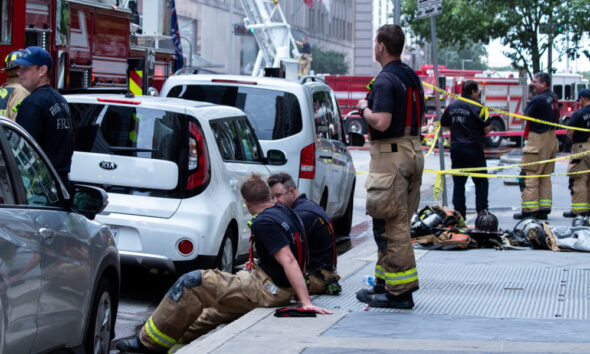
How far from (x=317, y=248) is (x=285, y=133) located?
3481mm

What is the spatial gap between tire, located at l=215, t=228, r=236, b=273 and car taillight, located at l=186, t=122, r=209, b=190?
49cm

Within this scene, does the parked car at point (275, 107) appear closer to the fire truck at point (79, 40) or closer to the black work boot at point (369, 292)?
the fire truck at point (79, 40)

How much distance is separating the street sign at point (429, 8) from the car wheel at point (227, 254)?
18.8ft

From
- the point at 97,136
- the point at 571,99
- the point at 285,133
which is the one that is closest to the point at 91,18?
the point at 285,133

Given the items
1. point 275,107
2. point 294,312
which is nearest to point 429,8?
point 275,107

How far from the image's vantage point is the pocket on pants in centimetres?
636

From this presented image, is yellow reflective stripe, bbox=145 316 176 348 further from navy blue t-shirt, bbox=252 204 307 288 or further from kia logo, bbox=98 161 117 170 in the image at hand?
kia logo, bbox=98 161 117 170

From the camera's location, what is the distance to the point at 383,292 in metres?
6.83

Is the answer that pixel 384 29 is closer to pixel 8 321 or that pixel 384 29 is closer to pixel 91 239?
pixel 91 239

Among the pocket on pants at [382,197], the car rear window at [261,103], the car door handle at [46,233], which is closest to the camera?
the car door handle at [46,233]

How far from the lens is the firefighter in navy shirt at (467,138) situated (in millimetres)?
11766

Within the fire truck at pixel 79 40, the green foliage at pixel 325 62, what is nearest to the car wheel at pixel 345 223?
the fire truck at pixel 79 40

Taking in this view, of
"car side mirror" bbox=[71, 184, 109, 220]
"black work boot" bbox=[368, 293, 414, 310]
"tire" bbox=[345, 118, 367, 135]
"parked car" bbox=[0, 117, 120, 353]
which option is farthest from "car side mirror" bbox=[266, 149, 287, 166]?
"tire" bbox=[345, 118, 367, 135]

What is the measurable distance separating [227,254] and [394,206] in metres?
2.04
